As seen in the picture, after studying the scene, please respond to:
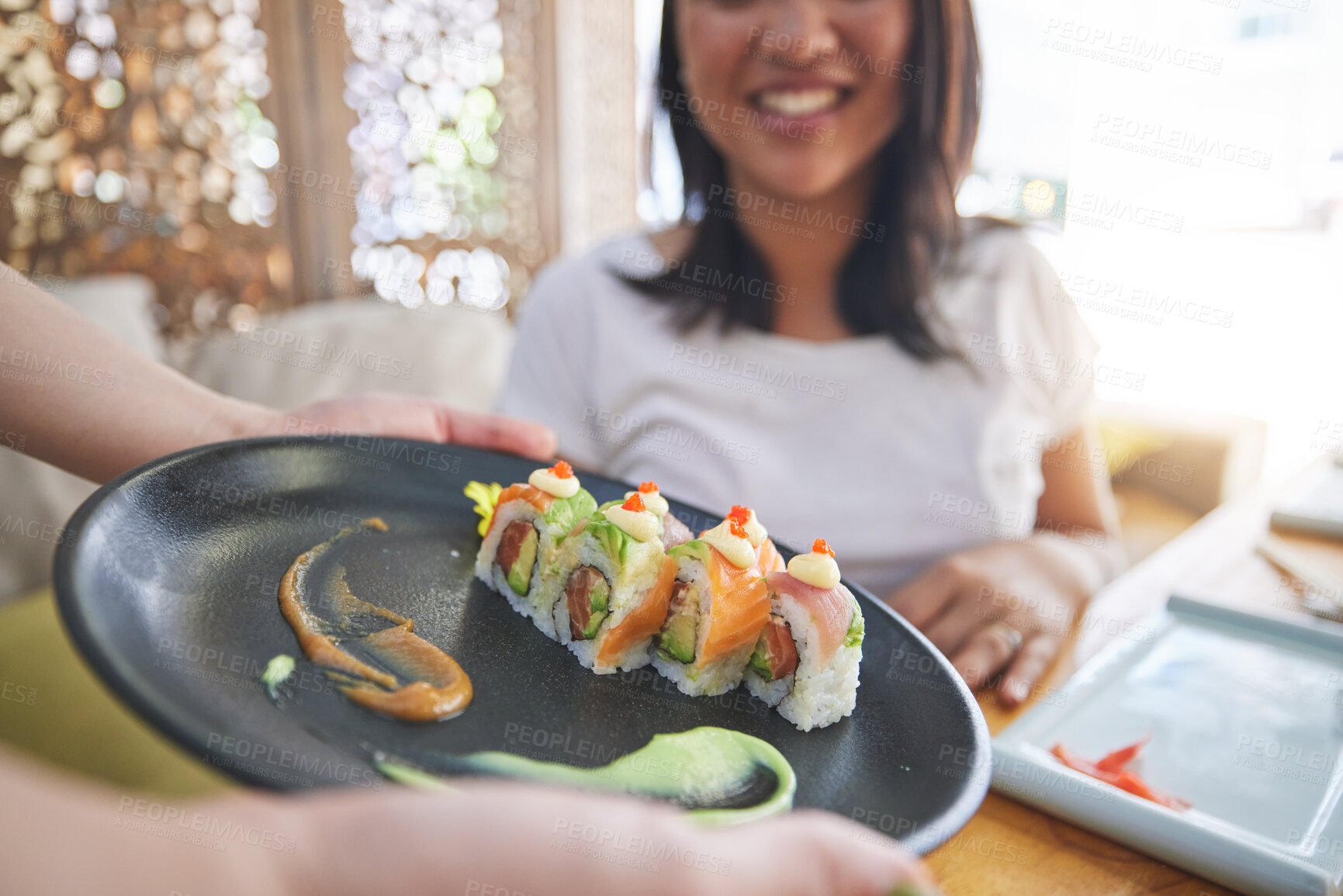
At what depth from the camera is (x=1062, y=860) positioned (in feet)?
2.59

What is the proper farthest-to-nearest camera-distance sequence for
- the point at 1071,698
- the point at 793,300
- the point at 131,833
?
the point at 793,300 → the point at 1071,698 → the point at 131,833

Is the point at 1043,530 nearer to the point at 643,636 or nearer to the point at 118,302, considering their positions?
the point at 643,636

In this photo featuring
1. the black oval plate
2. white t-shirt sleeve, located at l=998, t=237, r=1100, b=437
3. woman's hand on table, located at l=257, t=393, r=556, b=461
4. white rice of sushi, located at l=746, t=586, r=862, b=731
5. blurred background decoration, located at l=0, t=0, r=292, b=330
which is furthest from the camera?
blurred background decoration, located at l=0, t=0, r=292, b=330

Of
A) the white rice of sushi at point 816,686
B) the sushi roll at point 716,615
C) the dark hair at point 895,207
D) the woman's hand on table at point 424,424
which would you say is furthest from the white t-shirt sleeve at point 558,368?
the white rice of sushi at point 816,686

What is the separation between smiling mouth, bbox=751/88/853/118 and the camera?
1.63 m

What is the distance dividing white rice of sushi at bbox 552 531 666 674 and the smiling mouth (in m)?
1.08

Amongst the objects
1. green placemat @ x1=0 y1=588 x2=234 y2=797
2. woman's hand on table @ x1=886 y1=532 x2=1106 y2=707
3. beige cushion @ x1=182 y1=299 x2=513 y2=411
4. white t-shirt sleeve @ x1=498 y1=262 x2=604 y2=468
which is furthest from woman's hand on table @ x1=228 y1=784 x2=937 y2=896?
beige cushion @ x1=182 y1=299 x2=513 y2=411

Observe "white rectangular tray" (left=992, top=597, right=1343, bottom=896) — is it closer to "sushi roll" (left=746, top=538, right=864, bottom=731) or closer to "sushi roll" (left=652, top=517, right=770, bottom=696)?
"sushi roll" (left=746, top=538, right=864, bottom=731)

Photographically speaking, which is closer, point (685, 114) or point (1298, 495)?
point (685, 114)

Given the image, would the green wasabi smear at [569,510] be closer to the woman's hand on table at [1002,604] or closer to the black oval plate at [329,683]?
the black oval plate at [329,683]

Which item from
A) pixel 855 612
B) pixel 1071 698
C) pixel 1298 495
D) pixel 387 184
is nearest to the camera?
pixel 855 612

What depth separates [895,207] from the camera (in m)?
1.82

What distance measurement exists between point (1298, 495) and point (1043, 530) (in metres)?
1.05

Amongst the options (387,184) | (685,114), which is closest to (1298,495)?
(685,114)
